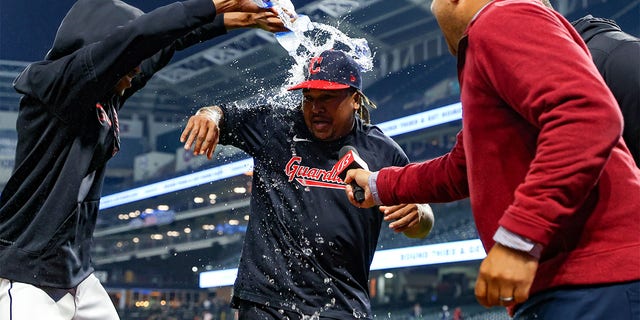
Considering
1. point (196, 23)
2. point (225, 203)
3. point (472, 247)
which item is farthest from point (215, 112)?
point (225, 203)

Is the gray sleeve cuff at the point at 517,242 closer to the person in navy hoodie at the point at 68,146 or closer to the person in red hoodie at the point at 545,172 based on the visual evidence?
the person in red hoodie at the point at 545,172

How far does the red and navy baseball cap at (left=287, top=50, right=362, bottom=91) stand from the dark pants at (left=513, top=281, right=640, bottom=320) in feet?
5.70

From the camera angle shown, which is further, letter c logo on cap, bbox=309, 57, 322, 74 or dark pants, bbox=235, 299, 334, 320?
letter c logo on cap, bbox=309, 57, 322, 74

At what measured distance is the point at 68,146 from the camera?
2.41 meters

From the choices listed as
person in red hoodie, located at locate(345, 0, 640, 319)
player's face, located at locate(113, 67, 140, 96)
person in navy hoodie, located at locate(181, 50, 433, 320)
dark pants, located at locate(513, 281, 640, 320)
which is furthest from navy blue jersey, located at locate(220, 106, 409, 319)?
dark pants, located at locate(513, 281, 640, 320)

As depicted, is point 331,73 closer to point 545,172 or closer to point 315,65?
point 315,65

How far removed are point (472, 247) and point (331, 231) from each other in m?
16.0

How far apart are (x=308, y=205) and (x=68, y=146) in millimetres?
983

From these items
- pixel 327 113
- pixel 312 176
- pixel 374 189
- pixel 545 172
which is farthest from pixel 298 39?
pixel 545 172

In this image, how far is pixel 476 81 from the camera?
152 cm

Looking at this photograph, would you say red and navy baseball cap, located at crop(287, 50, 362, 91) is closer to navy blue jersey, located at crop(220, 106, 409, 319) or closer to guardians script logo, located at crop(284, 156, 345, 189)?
navy blue jersey, located at crop(220, 106, 409, 319)

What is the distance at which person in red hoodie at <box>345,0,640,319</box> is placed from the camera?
1.30m

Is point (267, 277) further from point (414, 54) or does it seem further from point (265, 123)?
point (414, 54)

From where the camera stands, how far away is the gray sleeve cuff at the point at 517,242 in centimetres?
134
